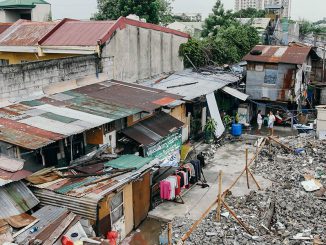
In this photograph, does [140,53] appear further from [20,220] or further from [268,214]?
[20,220]

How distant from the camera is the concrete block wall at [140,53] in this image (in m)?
20.0

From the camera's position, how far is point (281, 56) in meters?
27.0

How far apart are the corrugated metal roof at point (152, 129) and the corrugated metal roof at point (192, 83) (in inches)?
77.9

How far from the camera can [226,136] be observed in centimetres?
2511

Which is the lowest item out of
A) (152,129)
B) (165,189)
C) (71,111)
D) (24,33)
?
(165,189)

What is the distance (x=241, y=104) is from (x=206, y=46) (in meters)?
6.09

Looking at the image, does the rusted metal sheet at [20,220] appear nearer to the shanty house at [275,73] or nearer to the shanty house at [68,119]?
the shanty house at [68,119]

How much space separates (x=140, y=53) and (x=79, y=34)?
382cm

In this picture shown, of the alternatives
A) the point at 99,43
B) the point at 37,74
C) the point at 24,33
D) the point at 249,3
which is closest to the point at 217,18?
the point at 24,33

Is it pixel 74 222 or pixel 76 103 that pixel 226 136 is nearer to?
pixel 76 103

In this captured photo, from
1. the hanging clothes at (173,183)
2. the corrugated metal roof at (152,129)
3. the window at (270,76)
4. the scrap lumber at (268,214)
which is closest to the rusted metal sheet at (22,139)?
the corrugated metal roof at (152,129)

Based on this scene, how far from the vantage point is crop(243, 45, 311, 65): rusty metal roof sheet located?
1039 inches

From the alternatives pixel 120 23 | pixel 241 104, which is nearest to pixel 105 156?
pixel 120 23

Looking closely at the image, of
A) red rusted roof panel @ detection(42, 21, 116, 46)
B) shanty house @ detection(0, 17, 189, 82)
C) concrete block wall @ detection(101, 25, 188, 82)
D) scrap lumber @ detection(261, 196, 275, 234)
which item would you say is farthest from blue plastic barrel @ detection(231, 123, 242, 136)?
red rusted roof panel @ detection(42, 21, 116, 46)
